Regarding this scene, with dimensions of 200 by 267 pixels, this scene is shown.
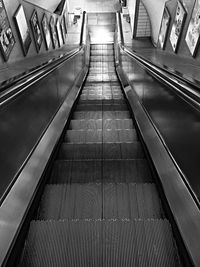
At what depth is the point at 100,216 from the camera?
73.9 inches

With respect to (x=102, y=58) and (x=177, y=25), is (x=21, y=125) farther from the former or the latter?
(x=102, y=58)

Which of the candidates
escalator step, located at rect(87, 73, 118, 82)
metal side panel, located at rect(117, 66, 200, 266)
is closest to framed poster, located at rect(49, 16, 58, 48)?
escalator step, located at rect(87, 73, 118, 82)

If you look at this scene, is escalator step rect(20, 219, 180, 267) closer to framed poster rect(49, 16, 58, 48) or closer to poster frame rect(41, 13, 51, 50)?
poster frame rect(41, 13, 51, 50)

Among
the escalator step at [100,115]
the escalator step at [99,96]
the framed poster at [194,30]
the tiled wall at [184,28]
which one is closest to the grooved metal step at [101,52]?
the tiled wall at [184,28]

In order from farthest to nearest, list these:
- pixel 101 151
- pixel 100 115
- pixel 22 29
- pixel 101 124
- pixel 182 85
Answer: pixel 22 29
pixel 100 115
pixel 101 124
pixel 101 151
pixel 182 85

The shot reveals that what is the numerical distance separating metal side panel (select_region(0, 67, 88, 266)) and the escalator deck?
0.45 ft

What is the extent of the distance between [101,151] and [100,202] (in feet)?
3.35

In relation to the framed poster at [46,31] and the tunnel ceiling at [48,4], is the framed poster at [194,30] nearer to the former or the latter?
the framed poster at [46,31]

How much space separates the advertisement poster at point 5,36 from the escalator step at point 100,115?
2747 mm

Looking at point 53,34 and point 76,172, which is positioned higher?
point 53,34

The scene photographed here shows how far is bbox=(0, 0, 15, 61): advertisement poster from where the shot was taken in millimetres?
5441

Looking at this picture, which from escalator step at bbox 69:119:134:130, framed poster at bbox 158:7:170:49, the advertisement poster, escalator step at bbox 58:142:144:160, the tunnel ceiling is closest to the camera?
escalator step at bbox 58:142:144:160

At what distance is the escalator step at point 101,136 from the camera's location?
331 cm

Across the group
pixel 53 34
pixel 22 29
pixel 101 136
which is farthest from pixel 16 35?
pixel 101 136
